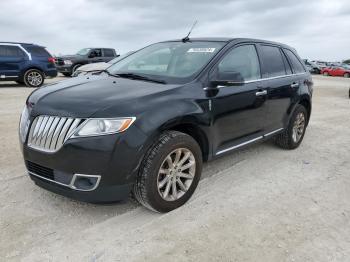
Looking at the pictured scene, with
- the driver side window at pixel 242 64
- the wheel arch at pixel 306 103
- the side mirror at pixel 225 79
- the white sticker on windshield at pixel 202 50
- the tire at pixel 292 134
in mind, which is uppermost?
the white sticker on windshield at pixel 202 50

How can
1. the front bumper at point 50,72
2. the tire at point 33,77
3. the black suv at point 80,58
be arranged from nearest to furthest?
the tire at point 33,77
the front bumper at point 50,72
the black suv at point 80,58

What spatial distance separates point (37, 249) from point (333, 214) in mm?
2750

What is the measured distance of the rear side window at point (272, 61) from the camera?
4.61 meters

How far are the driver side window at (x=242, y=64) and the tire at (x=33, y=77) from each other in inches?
450

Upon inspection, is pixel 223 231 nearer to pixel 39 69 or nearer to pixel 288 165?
pixel 288 165

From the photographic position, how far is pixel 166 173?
10.6 ft

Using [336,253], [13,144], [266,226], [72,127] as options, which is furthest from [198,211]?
[13,144]

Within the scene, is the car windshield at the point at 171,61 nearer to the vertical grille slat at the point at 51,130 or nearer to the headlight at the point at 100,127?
the headlight at the point at 100,127

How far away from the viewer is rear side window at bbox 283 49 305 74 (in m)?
5.39

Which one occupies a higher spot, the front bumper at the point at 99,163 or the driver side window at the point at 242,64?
the driver side window at the point at 242,64

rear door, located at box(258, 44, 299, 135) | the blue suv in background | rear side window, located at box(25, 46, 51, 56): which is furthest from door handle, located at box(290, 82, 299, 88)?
rear side window, located at box(25, 46, 51, 56)

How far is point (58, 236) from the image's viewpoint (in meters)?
2.90

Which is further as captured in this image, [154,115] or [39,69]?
[39,69]

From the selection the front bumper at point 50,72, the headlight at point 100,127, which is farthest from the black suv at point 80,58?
the headlight at point 100,127
